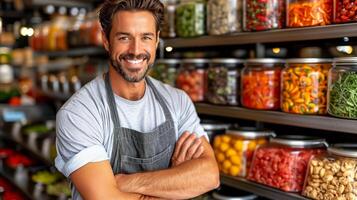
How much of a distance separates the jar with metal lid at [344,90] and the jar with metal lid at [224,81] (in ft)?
1.95

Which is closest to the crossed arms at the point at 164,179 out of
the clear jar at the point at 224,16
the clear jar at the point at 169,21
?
the clear jar at the point at 224,16

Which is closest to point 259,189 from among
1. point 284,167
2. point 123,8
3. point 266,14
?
point 284,167

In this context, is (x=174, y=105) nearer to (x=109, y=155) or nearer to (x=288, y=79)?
(x=109, y=155)

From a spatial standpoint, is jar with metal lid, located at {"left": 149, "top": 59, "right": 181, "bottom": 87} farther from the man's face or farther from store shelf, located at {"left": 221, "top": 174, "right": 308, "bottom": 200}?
the man's face

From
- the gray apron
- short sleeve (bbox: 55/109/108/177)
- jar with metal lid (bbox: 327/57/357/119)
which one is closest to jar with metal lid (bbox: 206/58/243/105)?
the gray apron

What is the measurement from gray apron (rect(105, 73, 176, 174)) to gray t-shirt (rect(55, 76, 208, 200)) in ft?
0.07

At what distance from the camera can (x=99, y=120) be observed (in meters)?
1.74

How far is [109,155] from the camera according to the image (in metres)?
1.78

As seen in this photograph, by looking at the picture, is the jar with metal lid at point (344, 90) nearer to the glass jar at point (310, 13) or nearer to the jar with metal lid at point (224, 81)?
the glass jar at point (310, 13)

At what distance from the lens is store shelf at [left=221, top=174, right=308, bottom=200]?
1878 mm

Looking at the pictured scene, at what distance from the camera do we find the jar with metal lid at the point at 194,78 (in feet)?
8.18

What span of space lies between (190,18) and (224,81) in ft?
1.34

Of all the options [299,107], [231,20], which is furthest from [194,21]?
[299,107]

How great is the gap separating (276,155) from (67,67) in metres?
3.37
